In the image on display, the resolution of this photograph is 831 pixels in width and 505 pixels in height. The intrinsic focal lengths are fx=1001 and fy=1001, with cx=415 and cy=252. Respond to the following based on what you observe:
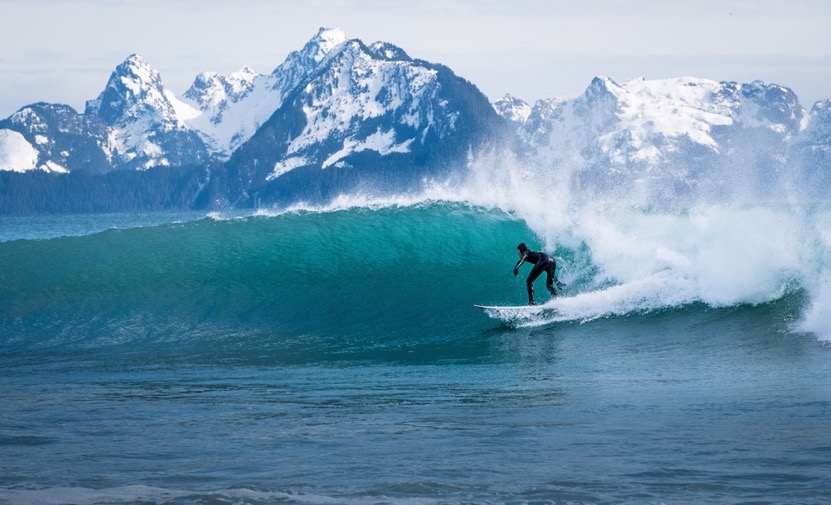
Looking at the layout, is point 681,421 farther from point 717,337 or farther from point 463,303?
point 463,303

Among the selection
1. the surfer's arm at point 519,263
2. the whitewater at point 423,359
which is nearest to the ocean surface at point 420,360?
the whitewater at point 423,359

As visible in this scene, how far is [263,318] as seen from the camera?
2127 cm

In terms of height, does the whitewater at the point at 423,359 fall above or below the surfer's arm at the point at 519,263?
below

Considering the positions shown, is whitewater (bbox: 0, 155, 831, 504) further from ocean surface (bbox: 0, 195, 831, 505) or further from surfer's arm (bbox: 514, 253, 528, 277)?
surfer's arm (bbox: 514, 253, 528, 277)

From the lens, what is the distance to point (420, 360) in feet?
54.0

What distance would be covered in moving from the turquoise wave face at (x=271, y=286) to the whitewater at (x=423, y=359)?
96 mm

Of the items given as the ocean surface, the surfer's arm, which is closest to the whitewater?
the ocean surface

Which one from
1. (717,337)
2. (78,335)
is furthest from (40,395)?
(717,337)

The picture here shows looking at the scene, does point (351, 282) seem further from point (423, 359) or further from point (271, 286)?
point (423, 359)

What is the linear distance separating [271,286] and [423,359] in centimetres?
821

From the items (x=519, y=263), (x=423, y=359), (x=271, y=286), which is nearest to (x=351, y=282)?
(x=271, y=286)

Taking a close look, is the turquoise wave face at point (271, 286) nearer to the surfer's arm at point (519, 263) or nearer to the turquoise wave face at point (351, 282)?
the turquoise wave face at point (351, 282)

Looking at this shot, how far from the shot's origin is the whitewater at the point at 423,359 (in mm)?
8445

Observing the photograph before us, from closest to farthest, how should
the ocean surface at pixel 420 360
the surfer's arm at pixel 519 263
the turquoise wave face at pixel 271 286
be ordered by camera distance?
the ocean surface at pixel 420 360, the surfer's arm at pixel 519 263, the turquoise wave face at pixel 271 286
